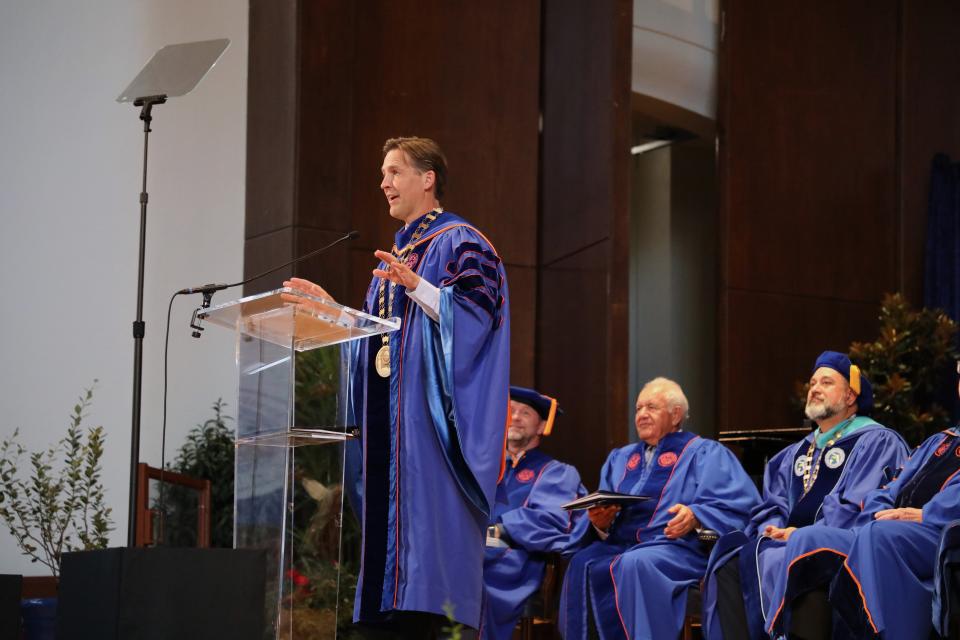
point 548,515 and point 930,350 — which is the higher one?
point 930,350

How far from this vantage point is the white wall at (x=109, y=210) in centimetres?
708

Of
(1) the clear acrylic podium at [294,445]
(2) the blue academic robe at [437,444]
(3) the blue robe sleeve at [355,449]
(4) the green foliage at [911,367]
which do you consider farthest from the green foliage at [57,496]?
(4) the green foliage at [911,367]

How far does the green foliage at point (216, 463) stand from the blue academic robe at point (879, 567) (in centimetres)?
299

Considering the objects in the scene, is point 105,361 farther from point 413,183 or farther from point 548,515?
point 413,183

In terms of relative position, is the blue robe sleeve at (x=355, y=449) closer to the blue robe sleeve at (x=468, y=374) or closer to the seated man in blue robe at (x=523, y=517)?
the blue robe sleeve at (x=468, y=374)

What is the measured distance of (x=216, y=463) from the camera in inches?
272

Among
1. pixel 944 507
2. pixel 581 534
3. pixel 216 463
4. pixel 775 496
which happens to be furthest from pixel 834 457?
pixel 216 463

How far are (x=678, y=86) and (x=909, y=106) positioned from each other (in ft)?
4.87

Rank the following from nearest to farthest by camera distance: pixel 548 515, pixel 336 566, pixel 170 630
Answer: pixel 170 630, pixel 336 566, pixel 548 515

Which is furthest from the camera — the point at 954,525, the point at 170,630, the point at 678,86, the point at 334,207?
the point at 678,86

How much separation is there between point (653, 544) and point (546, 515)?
533 mm

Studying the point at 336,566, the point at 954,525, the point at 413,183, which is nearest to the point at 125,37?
the point at 413,183

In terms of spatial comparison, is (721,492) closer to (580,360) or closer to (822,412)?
(822,412)

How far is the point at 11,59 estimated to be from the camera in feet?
23.8
